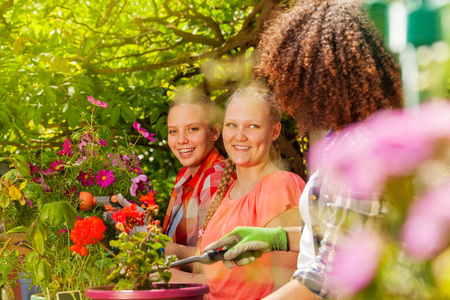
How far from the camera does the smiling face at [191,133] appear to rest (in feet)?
7.22

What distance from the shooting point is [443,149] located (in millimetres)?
252

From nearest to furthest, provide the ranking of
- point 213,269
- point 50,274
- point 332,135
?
point 332,135 < point 213,269 < point 50,274

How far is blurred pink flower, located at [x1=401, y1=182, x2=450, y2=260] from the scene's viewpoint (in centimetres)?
23

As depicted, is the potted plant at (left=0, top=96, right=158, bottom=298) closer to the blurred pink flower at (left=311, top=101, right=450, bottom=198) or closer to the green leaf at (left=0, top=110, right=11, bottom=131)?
the green leaf at (left=0, top=110, right=11, bottom=131)

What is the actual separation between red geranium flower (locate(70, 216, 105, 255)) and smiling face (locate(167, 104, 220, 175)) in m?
0.74

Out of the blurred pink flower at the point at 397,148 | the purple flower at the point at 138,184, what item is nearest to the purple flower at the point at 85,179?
the purple flower at the point at 138,184

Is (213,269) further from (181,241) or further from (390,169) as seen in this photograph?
(390,169)

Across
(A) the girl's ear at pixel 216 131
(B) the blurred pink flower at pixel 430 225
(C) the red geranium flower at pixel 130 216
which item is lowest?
(C) the red geranium flower at pixel 130 216

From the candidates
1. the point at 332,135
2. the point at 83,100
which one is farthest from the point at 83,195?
the point at 332,135

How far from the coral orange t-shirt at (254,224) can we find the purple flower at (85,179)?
57 centimetres

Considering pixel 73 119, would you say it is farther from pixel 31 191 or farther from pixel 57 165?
pixel 31 191

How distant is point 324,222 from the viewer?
85 cm

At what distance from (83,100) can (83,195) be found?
87 cm

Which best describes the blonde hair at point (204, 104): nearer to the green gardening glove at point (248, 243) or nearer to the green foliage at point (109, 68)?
the green foliage at point (109, 68)
